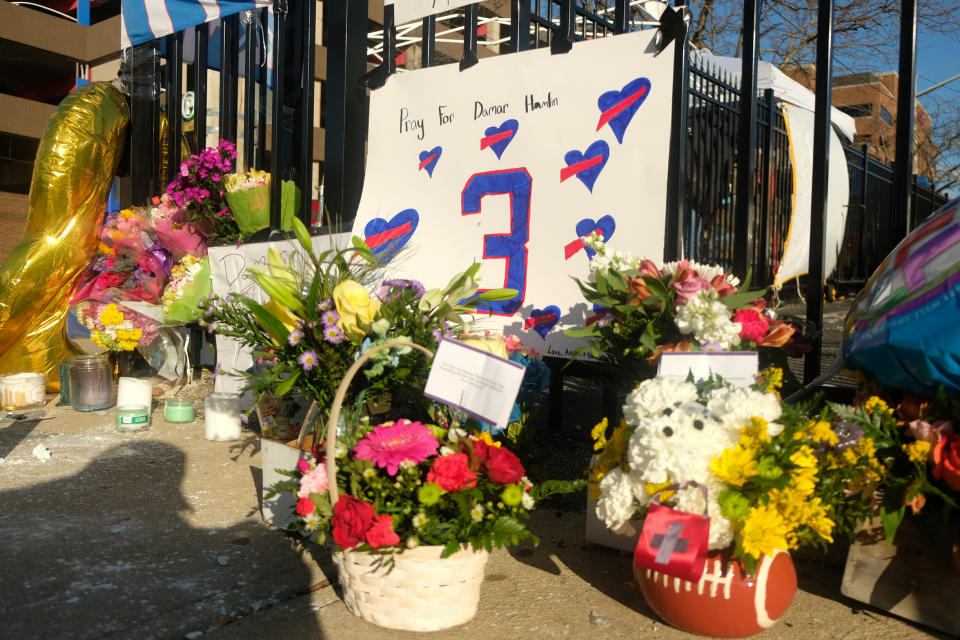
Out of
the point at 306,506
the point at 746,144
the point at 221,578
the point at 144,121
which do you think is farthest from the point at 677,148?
the point at 144,121

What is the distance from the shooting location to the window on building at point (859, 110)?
2809cm

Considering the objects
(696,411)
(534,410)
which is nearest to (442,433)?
(696,411)

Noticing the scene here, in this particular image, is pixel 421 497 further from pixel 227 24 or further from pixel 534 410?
pixel 227 24

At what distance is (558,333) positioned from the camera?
3.04 m

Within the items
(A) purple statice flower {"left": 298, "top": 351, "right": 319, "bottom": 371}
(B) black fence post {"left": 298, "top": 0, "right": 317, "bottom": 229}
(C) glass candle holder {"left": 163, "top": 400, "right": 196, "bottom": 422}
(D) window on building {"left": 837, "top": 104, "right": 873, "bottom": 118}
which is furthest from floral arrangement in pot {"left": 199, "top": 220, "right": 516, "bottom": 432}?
(D) window on building {"left": 837, "top": 104, "right": 873, "bottom": 118}

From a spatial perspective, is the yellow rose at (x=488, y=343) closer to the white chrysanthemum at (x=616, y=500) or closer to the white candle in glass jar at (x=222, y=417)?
the white chrysanthemum at (x=616, y=500)

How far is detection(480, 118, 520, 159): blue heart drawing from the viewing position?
3.30 m

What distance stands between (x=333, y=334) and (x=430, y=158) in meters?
1.72

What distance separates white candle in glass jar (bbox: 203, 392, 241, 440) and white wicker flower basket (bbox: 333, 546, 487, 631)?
2103mm

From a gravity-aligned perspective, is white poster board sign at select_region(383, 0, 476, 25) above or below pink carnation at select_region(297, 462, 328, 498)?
above

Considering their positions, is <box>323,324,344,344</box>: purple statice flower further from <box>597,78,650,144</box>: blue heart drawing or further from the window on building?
the window on building

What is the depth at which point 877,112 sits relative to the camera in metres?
26.0

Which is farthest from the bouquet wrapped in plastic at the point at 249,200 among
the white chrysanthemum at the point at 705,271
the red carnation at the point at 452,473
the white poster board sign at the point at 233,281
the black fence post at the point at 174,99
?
the red carnation at the point at 452,473

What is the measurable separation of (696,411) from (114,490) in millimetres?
2342
